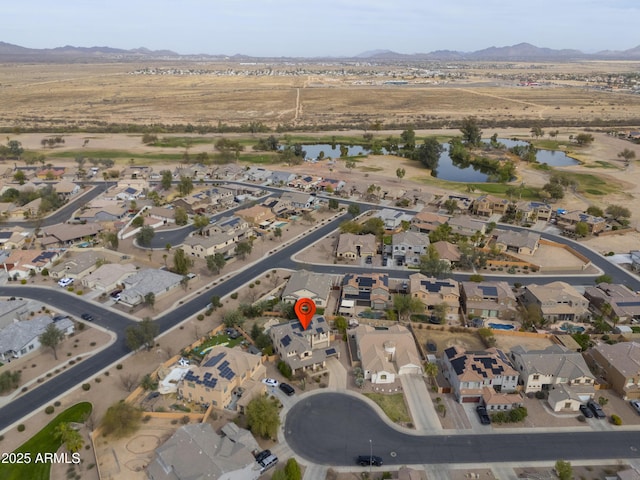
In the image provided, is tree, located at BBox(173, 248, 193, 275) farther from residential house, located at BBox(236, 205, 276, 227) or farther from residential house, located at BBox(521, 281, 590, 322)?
residential house, located at BBox(521, 281, 590, 322)

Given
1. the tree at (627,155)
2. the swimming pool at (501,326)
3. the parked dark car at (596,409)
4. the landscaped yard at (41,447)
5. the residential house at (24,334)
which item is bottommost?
the landscaped yard at (41,447)

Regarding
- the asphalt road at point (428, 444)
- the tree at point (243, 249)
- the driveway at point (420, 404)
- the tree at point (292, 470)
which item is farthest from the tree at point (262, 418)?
the tree at point (243, 249)

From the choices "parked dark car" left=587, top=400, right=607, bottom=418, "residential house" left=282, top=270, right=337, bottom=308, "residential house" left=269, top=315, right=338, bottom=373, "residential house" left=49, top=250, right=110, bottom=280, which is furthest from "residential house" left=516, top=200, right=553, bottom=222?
"residential house" left=49, top=250, right=110, bottom=280

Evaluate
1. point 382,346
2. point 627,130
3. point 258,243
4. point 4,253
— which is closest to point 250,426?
point 382,346

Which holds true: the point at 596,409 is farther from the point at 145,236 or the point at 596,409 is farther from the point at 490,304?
the point at 145,236

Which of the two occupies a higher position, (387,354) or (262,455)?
(387,354)

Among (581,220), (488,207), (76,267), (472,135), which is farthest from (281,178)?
(472,135)

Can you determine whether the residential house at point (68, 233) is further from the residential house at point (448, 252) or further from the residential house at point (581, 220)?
the residential house at point (581, 220)
